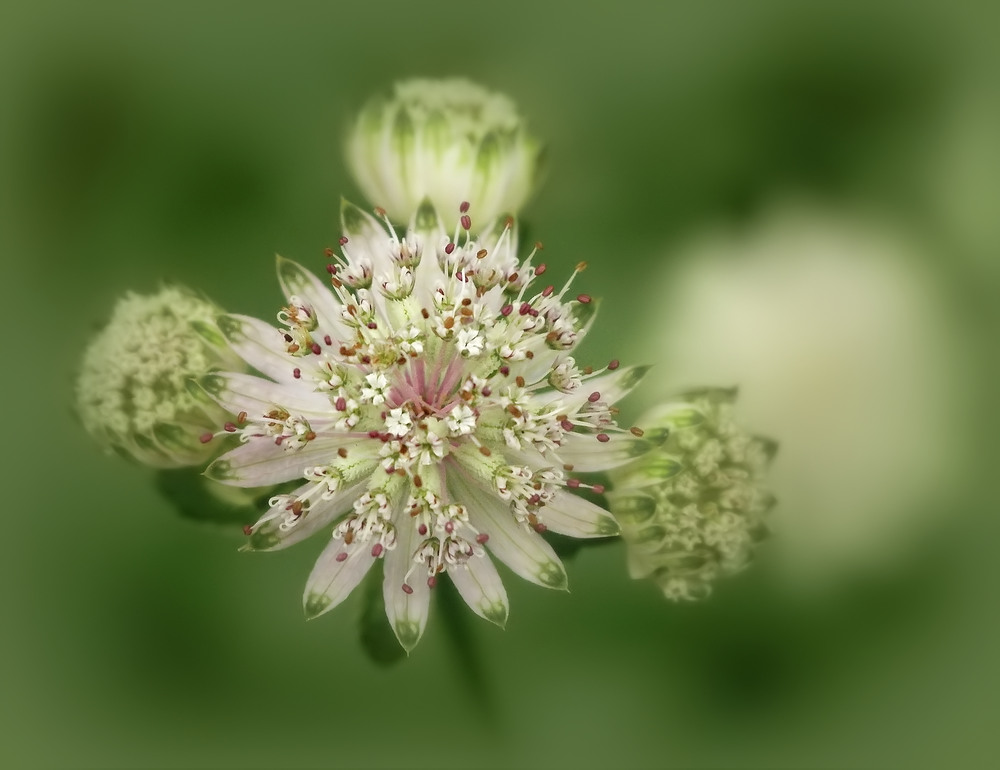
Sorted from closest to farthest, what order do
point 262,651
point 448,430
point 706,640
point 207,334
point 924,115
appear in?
point 448,430 → point 207,334 → point 262,651 → point 706,640 → point 924,115

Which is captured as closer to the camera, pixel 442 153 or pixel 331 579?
pixel 331 579

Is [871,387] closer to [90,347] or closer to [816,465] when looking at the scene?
[816,465]

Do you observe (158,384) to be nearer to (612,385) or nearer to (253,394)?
(253,394)

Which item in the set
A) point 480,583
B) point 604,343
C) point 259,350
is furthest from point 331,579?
point 604,343

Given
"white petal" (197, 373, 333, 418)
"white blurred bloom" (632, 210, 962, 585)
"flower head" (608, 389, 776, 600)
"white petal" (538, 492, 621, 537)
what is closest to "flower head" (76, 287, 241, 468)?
"white petal" (197, 373, 333, 418)

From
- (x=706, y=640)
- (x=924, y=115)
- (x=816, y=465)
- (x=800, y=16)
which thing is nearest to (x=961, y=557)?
(x=816, y=465)

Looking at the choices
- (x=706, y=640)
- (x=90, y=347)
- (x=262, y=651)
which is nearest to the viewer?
(x=90, y=347)
